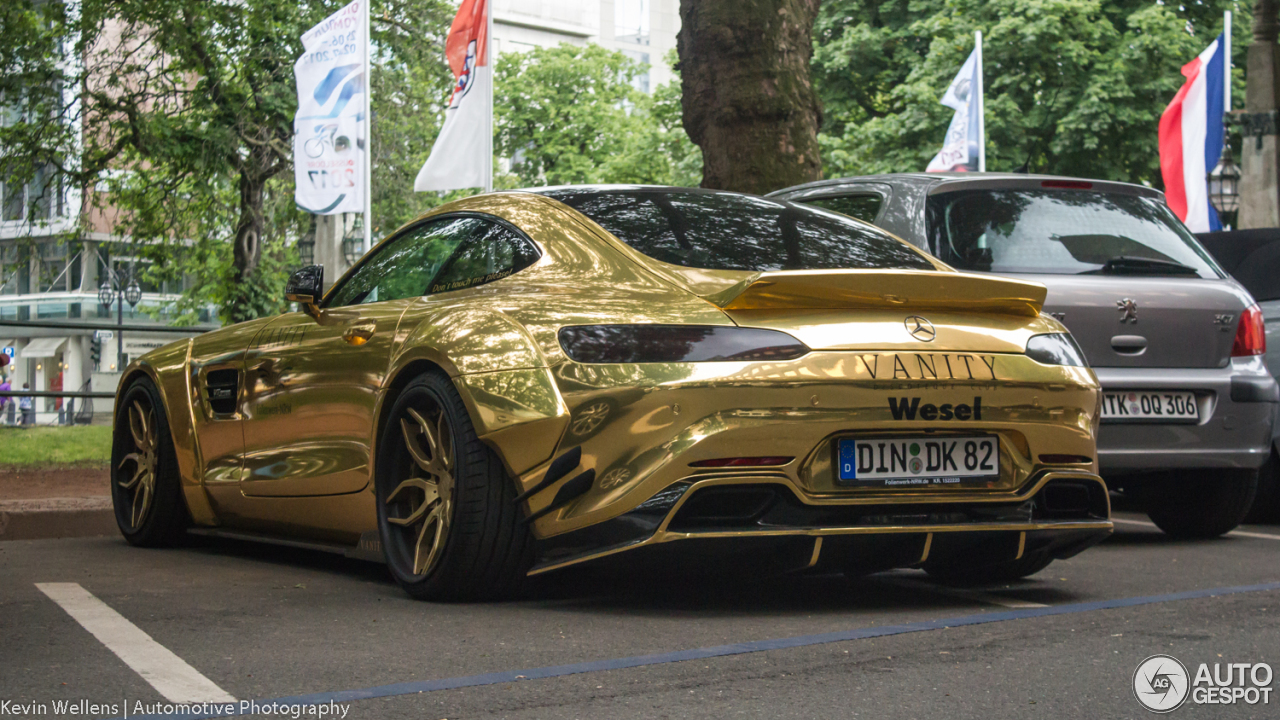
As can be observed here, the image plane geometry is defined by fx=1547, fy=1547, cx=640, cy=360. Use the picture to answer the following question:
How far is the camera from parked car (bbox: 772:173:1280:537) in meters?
6.51

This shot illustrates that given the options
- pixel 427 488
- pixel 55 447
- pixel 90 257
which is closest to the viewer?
pixel 427 488

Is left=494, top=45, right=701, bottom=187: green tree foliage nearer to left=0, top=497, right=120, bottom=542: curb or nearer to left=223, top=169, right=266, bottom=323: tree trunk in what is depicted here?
left=223, top=169, right=266, bottom=323: tree trunk

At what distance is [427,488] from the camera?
474 cm

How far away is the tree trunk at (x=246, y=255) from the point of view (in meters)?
26.8

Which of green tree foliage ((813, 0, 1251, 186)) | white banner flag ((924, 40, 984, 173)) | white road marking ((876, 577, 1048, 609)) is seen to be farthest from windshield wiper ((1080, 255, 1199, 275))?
green tree foliage ((813, 0, 1251, 186))

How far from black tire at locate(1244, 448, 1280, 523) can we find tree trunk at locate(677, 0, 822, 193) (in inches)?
160

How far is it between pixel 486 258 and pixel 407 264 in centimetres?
56

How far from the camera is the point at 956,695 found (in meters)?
3.35

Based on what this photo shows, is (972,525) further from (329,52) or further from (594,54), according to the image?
(594,54)

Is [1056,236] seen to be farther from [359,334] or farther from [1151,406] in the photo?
[359,334]

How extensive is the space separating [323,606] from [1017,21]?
98.0ft

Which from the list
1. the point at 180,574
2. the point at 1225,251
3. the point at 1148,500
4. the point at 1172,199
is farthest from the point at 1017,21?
the point at 180,574

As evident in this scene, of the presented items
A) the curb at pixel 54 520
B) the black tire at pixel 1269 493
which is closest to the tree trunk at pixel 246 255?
the curb at pixel 54 520

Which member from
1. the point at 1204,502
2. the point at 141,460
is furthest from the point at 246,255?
the point at 1204,502
